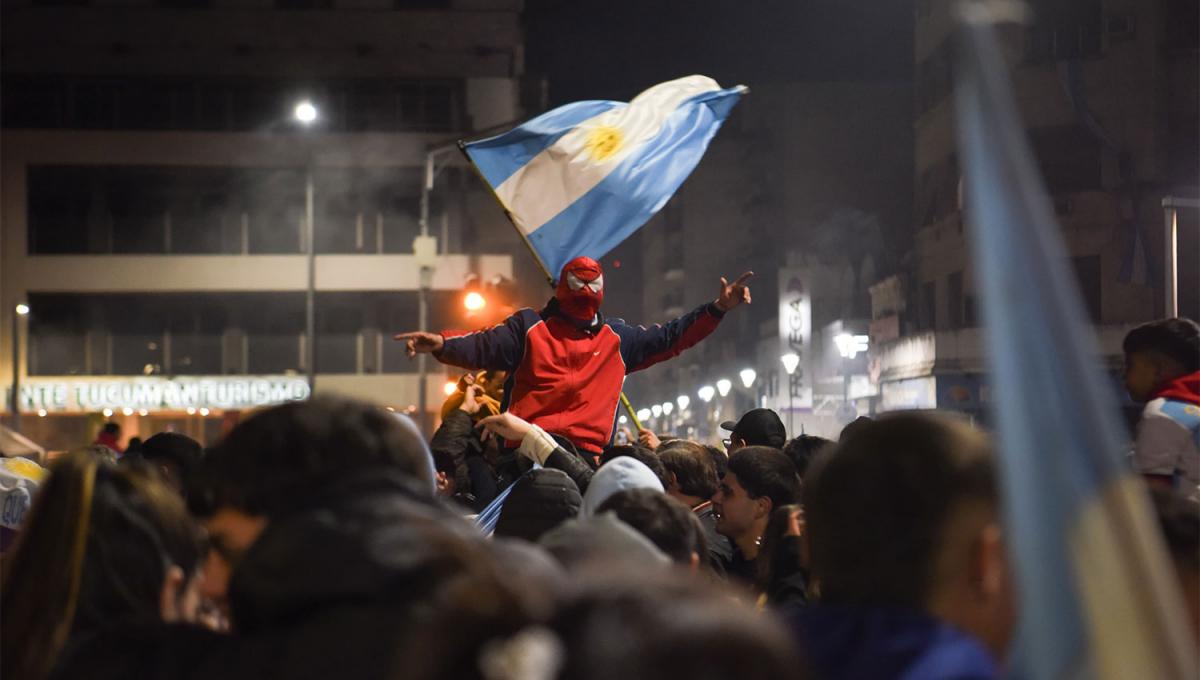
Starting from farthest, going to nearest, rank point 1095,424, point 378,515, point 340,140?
point 340,140, point 378,515, point 1095,424

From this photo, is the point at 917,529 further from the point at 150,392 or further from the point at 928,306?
the point at 928,306

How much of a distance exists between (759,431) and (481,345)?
6.10 ft

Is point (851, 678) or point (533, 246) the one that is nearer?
point (851, 678)

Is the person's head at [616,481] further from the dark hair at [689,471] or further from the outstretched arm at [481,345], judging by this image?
the outstretched arm at [481,345]

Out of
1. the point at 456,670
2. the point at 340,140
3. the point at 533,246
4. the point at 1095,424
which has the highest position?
the point at 340,140

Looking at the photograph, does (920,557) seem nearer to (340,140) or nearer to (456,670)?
(456,670)

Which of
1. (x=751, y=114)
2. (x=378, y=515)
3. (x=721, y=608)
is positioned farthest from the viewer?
(x=751, y=114)

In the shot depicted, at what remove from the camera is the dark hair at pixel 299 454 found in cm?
270

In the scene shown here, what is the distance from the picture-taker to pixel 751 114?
97.4m

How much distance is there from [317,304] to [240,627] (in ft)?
143

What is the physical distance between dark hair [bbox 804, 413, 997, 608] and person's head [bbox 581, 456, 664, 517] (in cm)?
212

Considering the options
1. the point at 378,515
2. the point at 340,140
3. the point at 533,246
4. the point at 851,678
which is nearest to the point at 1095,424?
the point at 851,678

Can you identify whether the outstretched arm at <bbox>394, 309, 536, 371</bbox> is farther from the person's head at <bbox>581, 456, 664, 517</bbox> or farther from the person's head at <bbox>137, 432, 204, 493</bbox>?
the person's head at <bbox>581, 456, 664, 517</bbox>

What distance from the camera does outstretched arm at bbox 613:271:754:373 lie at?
841 cm
